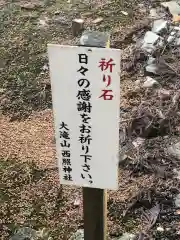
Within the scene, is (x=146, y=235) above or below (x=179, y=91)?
below

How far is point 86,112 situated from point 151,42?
3.30 metres

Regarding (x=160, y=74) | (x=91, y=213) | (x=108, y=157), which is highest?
(x=108, y=157)

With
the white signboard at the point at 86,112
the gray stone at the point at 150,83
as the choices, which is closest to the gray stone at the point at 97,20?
the gray stone at the point at 150,83

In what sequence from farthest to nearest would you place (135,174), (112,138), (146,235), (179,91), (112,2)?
(112,2) → (179,91) → (135,174) → (146,235) → (112,138)

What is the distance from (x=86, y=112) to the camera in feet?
7.88

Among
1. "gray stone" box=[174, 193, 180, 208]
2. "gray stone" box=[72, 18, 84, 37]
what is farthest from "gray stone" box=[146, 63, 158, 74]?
"gray stone" box=[174, 193, 180, 208]

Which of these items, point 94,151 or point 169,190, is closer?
point 94,151

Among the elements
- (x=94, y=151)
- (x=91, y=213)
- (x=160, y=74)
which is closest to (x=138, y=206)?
(x=91, y=213)

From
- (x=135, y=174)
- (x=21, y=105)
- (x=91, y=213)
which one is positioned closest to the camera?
(x=91, y=213)

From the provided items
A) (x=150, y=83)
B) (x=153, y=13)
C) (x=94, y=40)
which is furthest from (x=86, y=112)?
(x=153, y=13)

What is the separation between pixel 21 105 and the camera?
16.3ft

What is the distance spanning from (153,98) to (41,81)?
4.33 feet

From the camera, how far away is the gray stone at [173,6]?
627 cm

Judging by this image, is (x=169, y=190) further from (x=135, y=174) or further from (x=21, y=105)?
(x=21, y=105)
